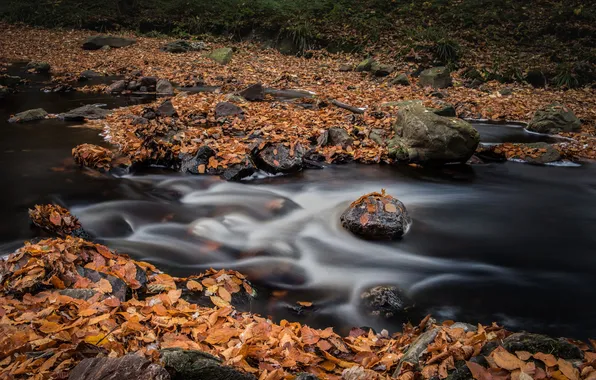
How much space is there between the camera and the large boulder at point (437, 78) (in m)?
12.7

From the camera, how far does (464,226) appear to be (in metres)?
5.87

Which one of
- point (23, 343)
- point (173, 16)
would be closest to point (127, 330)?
point (23, 343)

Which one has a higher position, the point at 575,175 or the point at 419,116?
the point at 419,116

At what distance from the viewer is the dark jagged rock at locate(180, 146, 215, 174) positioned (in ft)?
22.8

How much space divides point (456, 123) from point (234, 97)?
5557 mm

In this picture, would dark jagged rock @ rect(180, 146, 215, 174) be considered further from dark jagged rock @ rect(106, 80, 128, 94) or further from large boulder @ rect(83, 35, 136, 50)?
large boulder @ rect(83, 35, 136, 50)

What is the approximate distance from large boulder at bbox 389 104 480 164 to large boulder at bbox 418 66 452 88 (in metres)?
5.55

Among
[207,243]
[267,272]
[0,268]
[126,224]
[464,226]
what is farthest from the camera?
[464,226]

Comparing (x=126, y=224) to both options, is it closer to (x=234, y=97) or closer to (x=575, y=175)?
(x=234, y=97)

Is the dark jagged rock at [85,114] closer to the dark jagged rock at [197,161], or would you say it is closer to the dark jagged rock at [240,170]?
the dark jagged rock at [197,161]

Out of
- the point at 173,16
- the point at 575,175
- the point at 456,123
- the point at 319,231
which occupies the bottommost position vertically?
the point at 319,231

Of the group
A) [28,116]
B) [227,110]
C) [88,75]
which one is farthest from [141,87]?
[227,110]

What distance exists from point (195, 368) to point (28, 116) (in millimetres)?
9467

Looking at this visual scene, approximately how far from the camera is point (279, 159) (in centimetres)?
720
